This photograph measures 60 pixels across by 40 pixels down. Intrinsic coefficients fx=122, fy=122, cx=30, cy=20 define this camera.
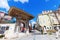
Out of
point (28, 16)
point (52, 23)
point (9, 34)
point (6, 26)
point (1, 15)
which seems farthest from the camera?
point (1, 15)

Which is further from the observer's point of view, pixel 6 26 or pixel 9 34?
pixel 6 26

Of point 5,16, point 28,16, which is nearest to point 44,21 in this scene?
point 5,16

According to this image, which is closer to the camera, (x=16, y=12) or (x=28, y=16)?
(x=16, y=12)

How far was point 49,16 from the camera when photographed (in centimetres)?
4503

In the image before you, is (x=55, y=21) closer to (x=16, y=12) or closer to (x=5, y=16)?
(x=5, y=16)

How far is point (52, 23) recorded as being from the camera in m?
42.7

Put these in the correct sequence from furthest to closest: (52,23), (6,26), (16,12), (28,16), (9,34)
→ (52,23) → (6,26) → (28,16) → (16,12) → (9,34)

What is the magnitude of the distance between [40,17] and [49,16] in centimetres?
362

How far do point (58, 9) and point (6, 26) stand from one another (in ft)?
68.8

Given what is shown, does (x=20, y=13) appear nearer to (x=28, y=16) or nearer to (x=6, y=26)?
(x=28, y=16)

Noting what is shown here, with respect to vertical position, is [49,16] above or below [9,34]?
above

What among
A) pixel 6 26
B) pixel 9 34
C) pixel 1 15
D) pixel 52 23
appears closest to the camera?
pixel 9 34

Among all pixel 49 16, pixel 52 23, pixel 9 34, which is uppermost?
pixel 49 16

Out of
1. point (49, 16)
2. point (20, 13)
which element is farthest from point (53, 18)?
point (20, 13)
